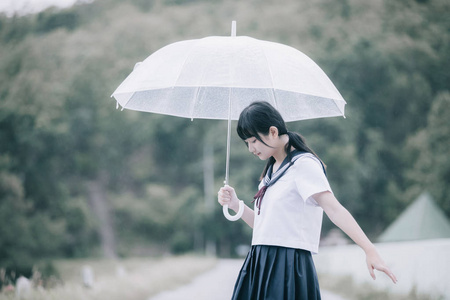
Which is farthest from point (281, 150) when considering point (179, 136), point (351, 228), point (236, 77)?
point (179, 136)

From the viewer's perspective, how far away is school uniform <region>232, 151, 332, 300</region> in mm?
2506

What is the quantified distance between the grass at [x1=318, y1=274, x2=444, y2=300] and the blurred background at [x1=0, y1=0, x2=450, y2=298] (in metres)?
22.4

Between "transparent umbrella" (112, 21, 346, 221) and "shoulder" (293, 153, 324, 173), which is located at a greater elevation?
"transparent umbrella" (112, 21, 346, 221)

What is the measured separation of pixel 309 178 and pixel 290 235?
264 millimetres

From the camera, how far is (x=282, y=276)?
2521mm

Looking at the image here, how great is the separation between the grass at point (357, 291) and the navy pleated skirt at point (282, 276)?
15.4ft

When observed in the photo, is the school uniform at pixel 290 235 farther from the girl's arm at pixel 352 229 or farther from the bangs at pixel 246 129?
the bangs at pixel 246 129

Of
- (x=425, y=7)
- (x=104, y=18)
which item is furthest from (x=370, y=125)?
(x=104, y=18)

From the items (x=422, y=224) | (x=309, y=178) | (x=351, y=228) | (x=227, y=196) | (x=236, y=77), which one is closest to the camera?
(x=351, y=228)

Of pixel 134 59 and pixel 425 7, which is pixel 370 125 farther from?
pixel 134 59

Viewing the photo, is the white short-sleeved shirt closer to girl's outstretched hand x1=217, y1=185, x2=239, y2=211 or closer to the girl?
the girl

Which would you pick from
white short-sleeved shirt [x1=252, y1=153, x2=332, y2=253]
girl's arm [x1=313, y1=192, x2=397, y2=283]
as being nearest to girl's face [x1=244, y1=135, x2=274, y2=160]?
white short-sleeved shirt [x1=252, y1=153, x2=332, y2=253]

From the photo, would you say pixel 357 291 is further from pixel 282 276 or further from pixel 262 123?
pixel 262 123

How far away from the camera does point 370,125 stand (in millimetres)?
41938
